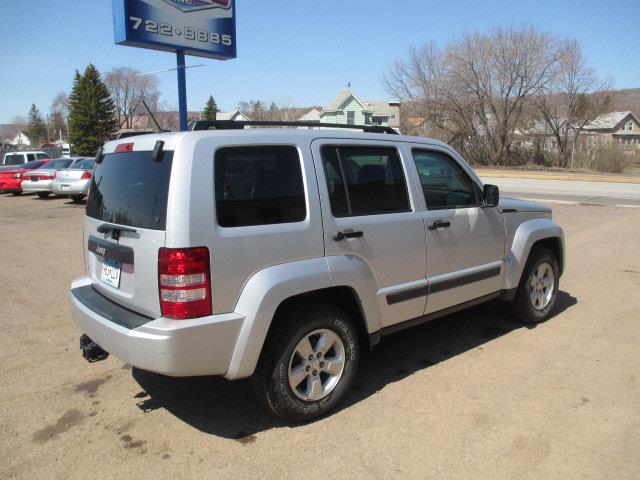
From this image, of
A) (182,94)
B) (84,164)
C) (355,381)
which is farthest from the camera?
(84,164)

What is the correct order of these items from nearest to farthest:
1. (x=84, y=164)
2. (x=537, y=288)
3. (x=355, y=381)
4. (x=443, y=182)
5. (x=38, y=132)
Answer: (x=355, y=381), (x=443, y=182), (x=537, y=288), (x=84, y=164), (x=38, y=132)

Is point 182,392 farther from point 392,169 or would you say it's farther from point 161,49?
point 161,49

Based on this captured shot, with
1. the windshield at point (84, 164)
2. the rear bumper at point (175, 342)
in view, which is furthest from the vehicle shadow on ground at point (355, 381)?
the windshield at point (84, 164)

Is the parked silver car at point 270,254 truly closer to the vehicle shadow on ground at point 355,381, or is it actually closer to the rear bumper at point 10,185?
the vehicle shadow on ground at point 355,381

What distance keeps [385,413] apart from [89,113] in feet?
208

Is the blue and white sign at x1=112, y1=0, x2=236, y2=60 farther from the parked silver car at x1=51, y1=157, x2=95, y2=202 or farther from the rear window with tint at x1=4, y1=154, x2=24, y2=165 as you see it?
the rear window with tint at x1=4, y1=154, x2=24, y2=165

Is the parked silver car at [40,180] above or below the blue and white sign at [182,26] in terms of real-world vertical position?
below

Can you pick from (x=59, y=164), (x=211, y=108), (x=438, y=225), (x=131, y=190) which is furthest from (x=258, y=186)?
(x=211, y=108)

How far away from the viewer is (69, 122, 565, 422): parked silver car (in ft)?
9.36

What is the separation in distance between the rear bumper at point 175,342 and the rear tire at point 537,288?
318 centimetres

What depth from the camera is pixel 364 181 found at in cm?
366

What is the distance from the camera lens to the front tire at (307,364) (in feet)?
10.4

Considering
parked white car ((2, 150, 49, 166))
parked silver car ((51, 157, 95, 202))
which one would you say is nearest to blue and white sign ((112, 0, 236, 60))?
parked silver car ((51, 157, 95, 202))

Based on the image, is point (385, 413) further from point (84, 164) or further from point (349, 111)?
point (349, 111)
